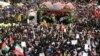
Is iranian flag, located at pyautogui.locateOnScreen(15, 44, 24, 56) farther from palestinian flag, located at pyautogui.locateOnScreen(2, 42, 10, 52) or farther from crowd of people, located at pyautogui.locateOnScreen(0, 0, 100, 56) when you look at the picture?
palestinian flag, located at pyautogui.locateOnScreen(2, 42, 10, 52)

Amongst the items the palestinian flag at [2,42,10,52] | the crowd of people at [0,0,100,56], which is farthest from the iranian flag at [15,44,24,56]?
the palestinian flag at [2,42,10,52]

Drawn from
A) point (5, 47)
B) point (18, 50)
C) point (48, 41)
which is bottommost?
point (48, 41)

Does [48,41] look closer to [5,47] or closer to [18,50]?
[5,47]

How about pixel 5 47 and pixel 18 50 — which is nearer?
pixel 18 50

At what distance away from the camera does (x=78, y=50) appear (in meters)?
27.2

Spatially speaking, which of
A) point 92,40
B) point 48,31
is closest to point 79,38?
point 92,40

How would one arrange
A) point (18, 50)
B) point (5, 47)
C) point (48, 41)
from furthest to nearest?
point (48, 41)
point (5, 47)
point (18, 50)

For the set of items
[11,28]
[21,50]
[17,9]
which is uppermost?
[21,50]

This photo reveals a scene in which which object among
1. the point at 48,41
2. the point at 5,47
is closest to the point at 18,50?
the point at 5,47

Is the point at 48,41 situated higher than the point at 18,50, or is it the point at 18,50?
the point at 18,50

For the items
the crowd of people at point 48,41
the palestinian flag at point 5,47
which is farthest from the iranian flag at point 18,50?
the palestinian flag at point 5,47

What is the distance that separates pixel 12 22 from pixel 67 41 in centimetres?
1122

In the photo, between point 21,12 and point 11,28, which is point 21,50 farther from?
point 21,12

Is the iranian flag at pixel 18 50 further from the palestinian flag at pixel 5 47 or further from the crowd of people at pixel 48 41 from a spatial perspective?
the palestinian flag at pixel 5 47
